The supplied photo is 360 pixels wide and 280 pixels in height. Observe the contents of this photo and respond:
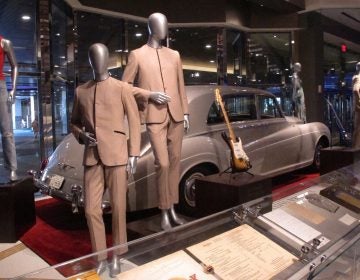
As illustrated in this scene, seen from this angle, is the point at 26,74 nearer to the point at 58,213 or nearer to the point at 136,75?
the point at 58,213

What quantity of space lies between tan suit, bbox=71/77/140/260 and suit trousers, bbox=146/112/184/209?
52 centimetres

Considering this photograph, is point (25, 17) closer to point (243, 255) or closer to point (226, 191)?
point (226, 191)

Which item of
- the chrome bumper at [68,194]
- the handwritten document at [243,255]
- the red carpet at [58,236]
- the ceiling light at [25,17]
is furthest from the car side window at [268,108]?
the ceiling light at [25,17]

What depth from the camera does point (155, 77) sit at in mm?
3285

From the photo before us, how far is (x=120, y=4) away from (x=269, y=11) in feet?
13.5

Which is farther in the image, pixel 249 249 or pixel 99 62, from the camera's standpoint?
pixel 99 62

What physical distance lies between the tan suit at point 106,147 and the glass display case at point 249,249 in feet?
2.83

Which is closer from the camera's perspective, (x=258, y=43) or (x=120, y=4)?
(x=120, y=4)

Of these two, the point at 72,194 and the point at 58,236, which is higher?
the point at 72,194

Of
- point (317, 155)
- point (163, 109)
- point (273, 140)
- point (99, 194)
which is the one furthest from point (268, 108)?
point (99, 194)

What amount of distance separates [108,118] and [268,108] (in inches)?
135

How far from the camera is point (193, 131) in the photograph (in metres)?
4.25

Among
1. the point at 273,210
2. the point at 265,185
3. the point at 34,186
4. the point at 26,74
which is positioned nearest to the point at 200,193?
the point at 265,185

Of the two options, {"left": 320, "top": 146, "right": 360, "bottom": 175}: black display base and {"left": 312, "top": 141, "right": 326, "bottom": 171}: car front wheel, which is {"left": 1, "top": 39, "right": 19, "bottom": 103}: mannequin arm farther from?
{"left": 312, "top": 141, "right": 326, "bottom": 171}: car front wheel
